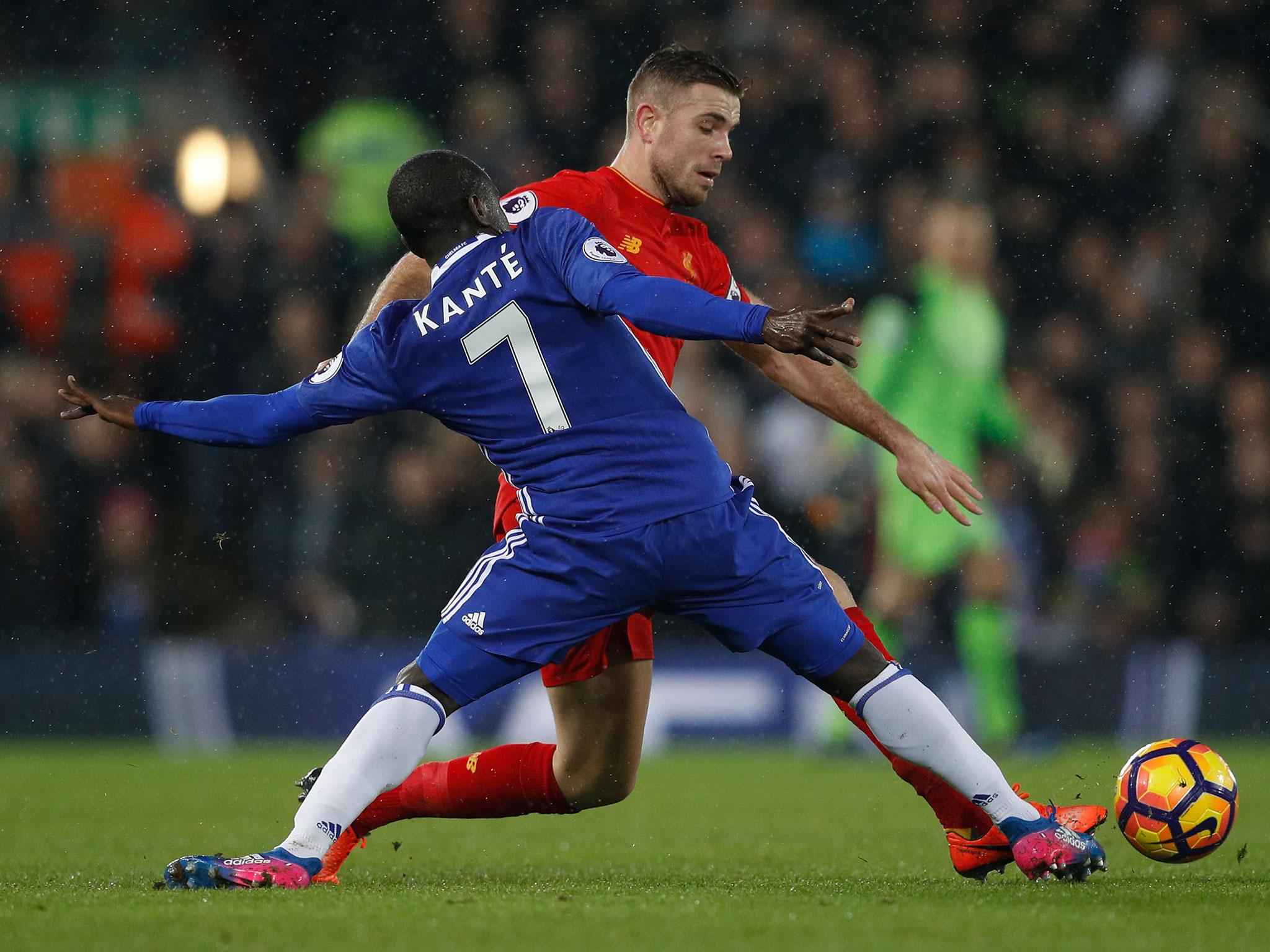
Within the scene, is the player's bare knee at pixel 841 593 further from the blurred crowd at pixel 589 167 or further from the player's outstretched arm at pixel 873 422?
the blurred crowd at pixel 589 167

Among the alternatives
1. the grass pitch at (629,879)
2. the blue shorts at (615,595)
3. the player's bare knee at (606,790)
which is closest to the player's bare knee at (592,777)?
the player's bare knee at (606,790)

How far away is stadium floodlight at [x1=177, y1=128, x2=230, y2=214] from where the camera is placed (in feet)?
35.3

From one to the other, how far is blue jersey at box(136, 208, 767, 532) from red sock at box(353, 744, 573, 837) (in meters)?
0.83

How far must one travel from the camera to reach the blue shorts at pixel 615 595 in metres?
3.91

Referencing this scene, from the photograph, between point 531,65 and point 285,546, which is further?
point 531,65

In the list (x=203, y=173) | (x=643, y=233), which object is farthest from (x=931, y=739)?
(x=203, y=173)

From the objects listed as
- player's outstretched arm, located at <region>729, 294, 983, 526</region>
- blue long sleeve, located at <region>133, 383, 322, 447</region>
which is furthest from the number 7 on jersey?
player's outstretched arm, located at <region>729, 294, 983, 526</region>

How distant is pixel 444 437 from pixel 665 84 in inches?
216

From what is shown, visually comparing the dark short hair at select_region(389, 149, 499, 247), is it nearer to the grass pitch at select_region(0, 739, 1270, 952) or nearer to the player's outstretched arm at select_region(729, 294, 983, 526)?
the player's outstretched arm at select_region(729, 294, 983, 526)

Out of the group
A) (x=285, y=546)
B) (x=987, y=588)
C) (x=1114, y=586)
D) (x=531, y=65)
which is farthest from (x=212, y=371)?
(x=1114, y=586)

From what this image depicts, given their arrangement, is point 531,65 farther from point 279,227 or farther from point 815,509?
point 815,509

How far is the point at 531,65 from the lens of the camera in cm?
1187

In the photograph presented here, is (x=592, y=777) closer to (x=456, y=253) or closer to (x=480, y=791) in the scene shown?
(x=480, y=791)

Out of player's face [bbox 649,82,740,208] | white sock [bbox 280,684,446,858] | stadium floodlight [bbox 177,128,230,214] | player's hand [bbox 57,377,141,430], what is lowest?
white sock [bbox 280,684,446,858]
